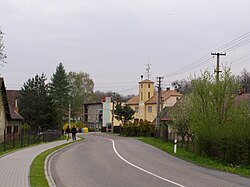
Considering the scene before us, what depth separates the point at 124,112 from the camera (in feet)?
303

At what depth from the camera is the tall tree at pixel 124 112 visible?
301ft

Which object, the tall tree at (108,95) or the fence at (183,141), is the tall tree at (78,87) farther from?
the fence at (183,141)

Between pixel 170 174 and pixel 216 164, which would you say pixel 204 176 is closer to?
pixel 170 174

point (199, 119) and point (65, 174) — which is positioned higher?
point (199, 119)

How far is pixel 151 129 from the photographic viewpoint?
6762 centimetres

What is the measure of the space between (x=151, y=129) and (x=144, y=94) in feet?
98.7

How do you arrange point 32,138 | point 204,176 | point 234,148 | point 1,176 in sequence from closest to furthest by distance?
point 1,176 → point 204,176 → point 234,148 → point 32,138

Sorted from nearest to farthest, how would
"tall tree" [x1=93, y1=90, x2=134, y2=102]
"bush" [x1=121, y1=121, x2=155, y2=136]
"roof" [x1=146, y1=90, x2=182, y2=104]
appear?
"bush" [x1=121, y1=121, x2=155, y2=136], "roof" [x1=146, y1=90, x2=182, y2=104], "tall tree" [x1=93, y1=90, x2=134, y2=102]

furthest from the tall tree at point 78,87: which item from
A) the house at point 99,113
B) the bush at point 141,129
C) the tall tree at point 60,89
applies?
the bush at point 141,129

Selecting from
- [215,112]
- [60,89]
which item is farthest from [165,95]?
[215,112]

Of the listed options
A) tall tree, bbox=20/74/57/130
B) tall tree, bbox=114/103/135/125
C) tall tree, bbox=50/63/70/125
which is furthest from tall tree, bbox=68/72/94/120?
tall tree, bbox=20/74/57/130

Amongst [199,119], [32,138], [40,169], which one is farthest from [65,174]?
[32,138]

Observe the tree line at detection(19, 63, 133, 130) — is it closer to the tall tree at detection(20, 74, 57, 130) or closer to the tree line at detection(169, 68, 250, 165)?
the tall tree at detection(20, 74, 57, 130)

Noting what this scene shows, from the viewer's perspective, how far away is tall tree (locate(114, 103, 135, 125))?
91.9 m
